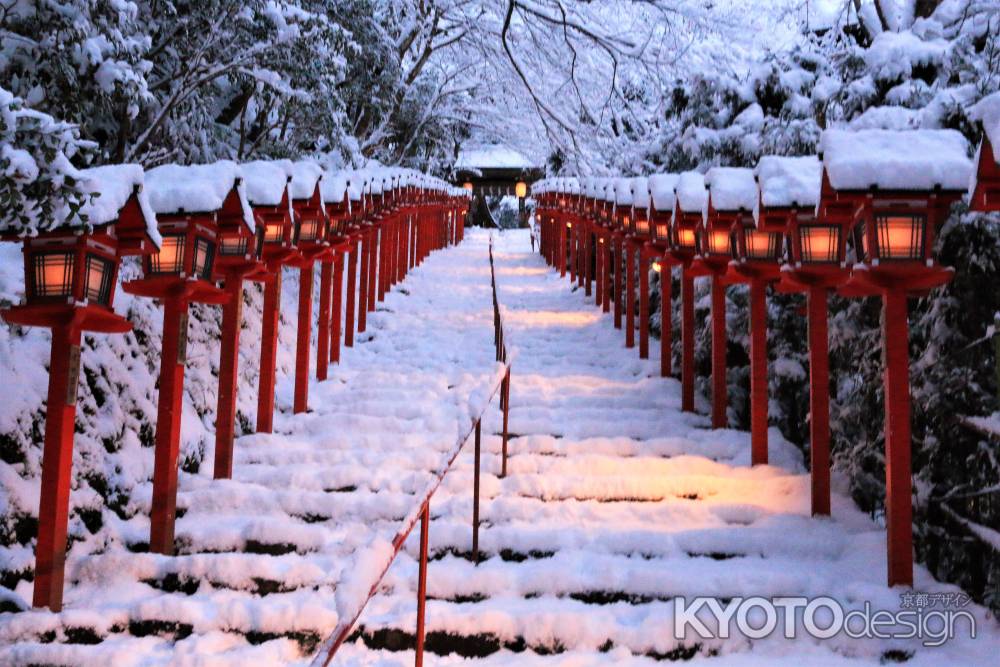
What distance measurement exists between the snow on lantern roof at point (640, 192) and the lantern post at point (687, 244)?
45.3 inches

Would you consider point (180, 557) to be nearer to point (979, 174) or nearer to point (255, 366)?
point (255, 366)

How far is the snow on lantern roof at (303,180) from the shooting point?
902cm

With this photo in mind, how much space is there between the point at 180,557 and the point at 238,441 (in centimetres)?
264

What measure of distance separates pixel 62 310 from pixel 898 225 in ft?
18.4

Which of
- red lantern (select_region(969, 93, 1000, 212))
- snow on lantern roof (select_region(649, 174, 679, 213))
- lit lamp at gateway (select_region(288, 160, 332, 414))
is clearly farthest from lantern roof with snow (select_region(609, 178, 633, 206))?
red lantern (select_region(969, 93, 1000, 212))

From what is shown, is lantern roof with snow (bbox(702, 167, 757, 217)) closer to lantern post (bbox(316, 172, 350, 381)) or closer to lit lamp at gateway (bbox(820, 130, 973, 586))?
lit lamp at gateway (bbox(820, 130, 973, 586))

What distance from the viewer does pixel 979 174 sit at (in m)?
4.51

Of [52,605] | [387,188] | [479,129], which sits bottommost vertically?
[52,605]

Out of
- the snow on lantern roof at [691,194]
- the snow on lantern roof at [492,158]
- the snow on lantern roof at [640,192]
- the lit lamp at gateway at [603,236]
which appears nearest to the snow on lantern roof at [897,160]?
the snow on lantern roof at [691,194]

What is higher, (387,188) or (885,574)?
(387,188)

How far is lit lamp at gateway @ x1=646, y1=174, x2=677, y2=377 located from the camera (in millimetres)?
10102

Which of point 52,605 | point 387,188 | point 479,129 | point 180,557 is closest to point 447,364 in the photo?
point 387,188

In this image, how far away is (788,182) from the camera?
6715 millimetres

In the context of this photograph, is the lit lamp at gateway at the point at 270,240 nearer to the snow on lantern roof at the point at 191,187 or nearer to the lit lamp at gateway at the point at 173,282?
the snow on lantern roof at the point at 191,187
